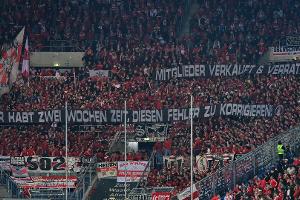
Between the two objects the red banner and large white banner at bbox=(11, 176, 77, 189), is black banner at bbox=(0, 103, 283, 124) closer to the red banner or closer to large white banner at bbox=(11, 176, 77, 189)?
large white banner at bbox=(11, 176, 77, 189)

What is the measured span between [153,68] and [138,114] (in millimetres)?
4438

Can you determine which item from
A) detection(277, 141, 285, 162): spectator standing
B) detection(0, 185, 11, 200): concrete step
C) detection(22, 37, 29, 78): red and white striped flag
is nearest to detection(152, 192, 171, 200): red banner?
detection(277, 141, 285, 162): spectator standing

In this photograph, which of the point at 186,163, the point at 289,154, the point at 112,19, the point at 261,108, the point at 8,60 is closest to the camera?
the point at 289,154

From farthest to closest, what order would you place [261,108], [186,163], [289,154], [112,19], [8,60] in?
1. [112,19]
2. [8,60]
3. [261,108]
4. [186,163]
5. [289,154]

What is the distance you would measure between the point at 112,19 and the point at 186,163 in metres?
15.8

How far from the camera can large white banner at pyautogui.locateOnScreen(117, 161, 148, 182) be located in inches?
2013

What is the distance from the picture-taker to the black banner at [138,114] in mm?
54906

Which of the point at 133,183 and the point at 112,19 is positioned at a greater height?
the point at 112,19

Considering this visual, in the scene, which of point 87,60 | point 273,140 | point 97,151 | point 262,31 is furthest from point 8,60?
point 273,140

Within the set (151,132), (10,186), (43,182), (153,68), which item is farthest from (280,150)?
(153,68)

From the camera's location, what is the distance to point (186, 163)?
166ft

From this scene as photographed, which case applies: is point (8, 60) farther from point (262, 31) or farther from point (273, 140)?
point (273, 140)

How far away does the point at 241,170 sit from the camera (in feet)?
153

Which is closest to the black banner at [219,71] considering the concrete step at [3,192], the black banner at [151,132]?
the black banner at [151,132]
